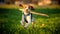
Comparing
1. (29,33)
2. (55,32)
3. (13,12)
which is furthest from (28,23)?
(55,32)

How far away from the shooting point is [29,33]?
211 centimetres

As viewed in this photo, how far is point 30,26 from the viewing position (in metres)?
2.14

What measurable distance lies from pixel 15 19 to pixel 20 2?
0.91 feet

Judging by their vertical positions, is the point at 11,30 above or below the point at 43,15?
below

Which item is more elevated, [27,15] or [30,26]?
[27,15]

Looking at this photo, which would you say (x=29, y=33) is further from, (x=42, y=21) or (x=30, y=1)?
(x=30, y=1)

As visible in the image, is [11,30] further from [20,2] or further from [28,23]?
[20,2]

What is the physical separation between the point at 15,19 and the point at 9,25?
13 centimetres

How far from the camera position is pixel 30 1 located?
219cm

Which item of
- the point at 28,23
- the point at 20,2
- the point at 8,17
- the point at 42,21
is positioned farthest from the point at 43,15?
the point at 8,17

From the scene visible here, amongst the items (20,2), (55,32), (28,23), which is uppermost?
(20,2)

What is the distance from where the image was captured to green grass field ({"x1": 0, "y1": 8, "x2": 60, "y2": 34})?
2.12 meters

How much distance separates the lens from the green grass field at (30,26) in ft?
6.97

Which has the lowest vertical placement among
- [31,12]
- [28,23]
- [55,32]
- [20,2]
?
[55,32]
